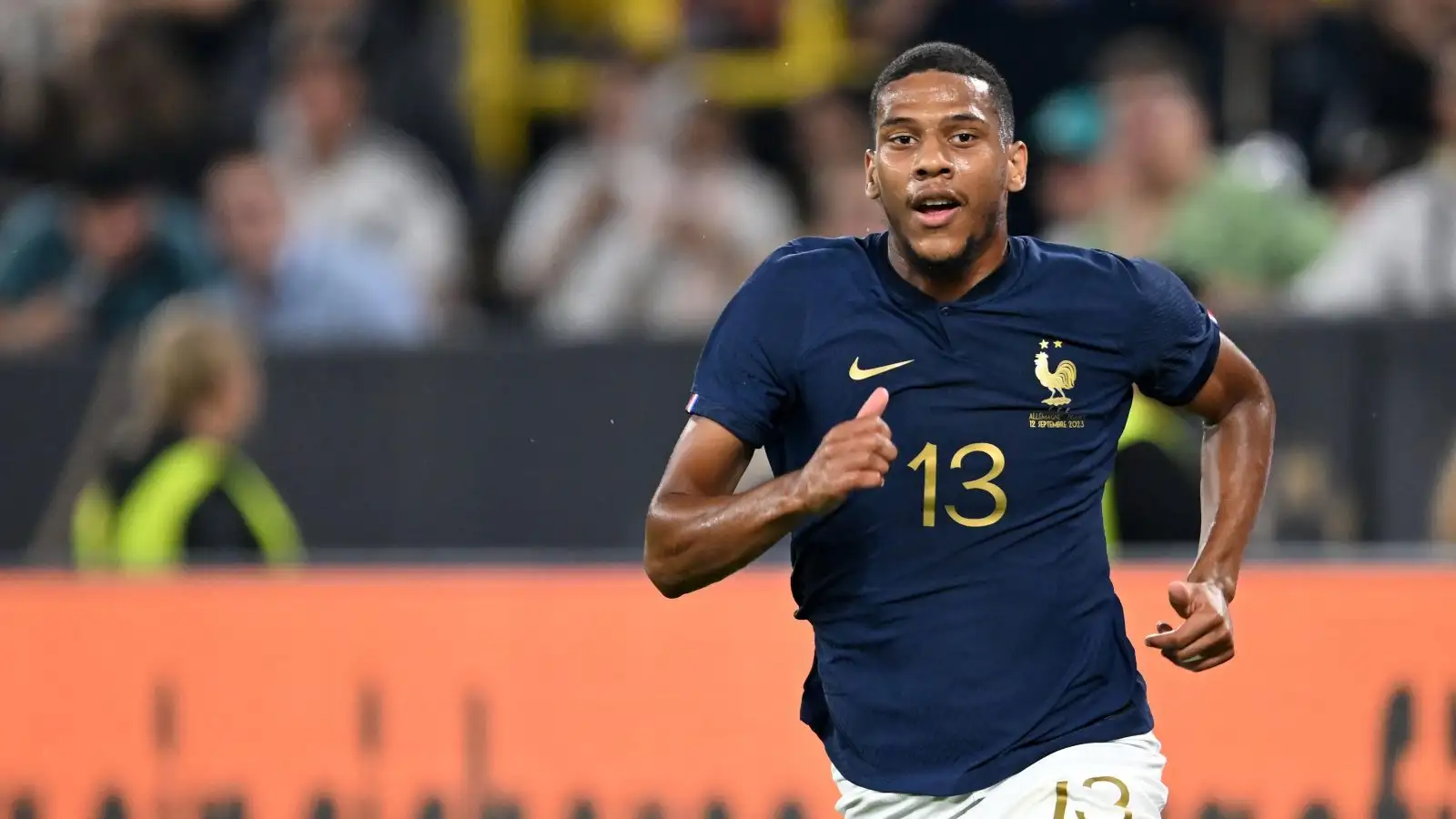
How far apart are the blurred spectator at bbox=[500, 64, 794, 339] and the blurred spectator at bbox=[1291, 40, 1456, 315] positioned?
8.12ft

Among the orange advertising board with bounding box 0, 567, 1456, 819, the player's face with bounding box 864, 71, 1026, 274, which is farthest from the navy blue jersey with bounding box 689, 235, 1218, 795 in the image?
the orange advertising board with bounding box 0, 567, 1456, 819

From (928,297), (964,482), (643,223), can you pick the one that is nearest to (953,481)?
(964,482)

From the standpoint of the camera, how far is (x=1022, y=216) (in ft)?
30.7

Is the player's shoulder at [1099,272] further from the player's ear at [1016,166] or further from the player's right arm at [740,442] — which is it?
the player's right arm at [740,442]

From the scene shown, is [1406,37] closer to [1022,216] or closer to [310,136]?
[1022,216]

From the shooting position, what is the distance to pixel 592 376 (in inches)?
361

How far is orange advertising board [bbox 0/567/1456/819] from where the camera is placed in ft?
19.7

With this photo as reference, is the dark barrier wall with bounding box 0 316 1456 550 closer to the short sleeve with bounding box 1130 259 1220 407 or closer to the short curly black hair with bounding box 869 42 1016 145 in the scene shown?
the short sleeve with bounding box 1130 259 1220 407

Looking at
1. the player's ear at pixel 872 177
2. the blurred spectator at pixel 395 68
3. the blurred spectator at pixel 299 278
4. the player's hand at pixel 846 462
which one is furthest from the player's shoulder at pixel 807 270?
the blurred spectator at pixel 395 68

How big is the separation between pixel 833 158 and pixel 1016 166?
A: 560 centimetres

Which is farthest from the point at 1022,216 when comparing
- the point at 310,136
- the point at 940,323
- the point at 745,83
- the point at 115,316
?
the point at 940,323

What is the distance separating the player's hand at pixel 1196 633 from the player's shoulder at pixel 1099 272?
568mm

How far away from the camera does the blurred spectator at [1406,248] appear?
8.19m

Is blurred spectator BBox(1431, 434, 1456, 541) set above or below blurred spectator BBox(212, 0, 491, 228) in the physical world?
below
